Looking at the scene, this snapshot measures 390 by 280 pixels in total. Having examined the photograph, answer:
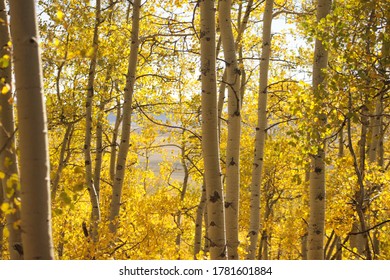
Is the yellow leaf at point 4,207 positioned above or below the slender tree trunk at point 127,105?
below

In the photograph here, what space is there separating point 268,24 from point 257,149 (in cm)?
219

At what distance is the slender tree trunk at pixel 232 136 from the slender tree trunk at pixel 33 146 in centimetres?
385

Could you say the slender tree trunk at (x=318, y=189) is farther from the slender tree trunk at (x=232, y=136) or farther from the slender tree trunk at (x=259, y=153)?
the slender tree trunk at (x=259, y=153)

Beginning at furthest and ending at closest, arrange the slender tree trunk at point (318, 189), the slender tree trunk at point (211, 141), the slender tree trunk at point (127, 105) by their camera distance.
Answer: the slender tree trunk at point (127, 105), the slender tree trunk at point (318, 189), the slender tree trunk at point (211, 141)

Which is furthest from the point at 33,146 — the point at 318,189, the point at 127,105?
the point at 127,105

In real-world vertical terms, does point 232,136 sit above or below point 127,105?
below

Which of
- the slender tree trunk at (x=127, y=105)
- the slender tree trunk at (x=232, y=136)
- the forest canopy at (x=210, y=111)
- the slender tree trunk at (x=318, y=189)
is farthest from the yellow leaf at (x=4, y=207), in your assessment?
the slender tree trunk at (x=127, y=105)

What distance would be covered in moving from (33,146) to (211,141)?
9.15 ft

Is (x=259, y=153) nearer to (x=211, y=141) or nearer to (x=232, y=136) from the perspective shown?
(x=232, y=136)

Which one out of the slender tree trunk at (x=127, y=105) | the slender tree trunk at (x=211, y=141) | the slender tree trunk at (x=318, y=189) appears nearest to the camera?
the slender tree trunk at (x=211, y=141)

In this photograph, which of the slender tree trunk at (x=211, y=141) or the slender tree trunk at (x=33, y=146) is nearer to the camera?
the slender tree trunk at (x=33, y=146)

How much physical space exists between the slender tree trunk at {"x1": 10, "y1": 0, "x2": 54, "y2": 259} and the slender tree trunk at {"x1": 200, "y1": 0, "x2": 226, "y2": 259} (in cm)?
271

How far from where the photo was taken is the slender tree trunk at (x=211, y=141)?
17.0ft

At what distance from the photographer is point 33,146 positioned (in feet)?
8.39
